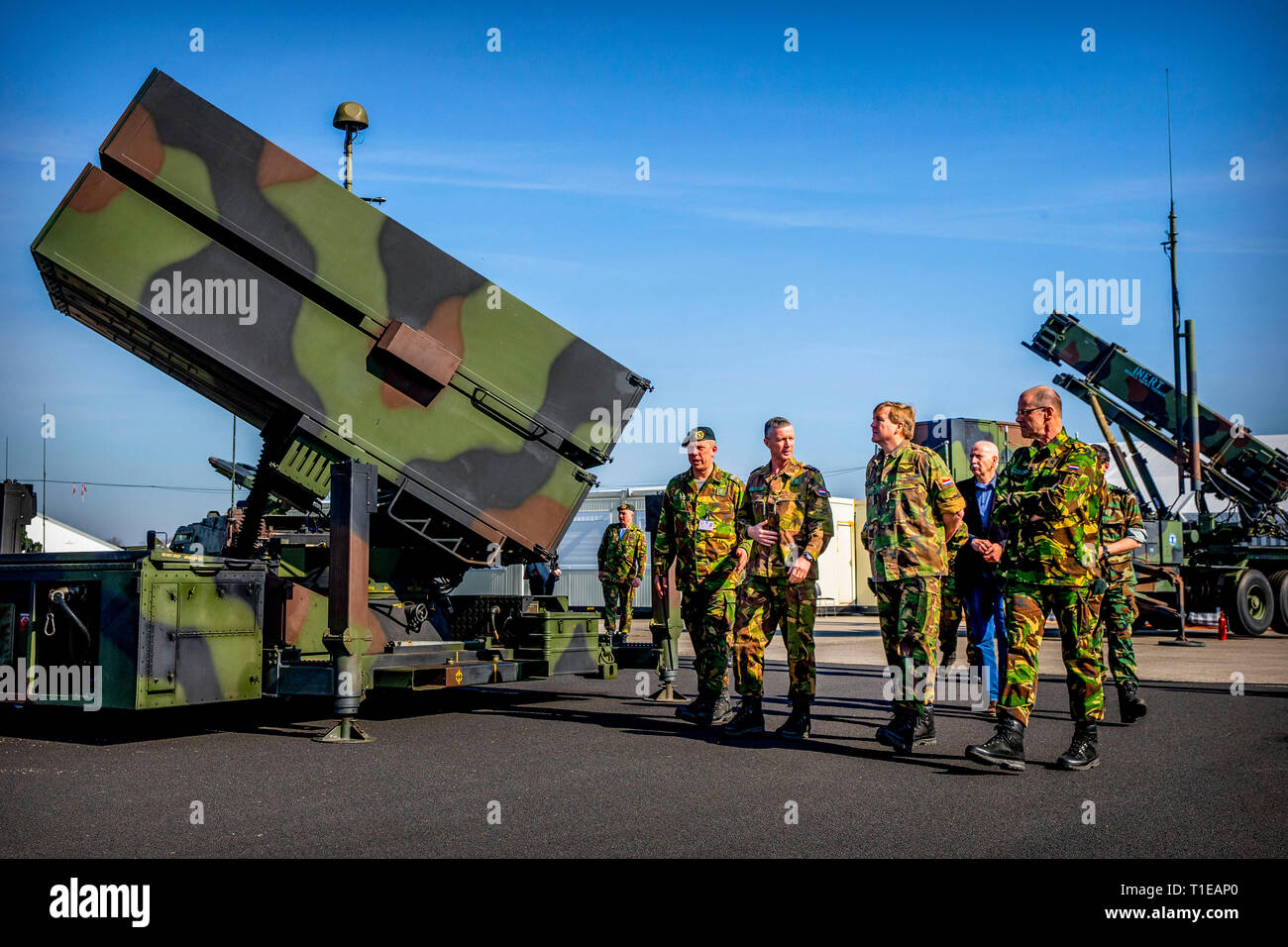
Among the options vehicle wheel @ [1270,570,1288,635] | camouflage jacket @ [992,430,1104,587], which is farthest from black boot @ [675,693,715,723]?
vehicle wheel @ [1270,570,1288,635]

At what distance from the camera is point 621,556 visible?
42.6 feet

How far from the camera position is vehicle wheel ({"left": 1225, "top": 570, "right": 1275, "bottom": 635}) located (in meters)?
17.7

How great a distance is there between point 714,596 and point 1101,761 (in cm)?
242

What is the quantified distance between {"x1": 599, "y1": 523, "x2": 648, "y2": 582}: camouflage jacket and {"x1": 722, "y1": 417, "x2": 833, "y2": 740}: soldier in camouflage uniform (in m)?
6.25

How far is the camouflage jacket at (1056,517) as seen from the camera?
5.60 meters

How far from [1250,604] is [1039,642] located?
14.6 m

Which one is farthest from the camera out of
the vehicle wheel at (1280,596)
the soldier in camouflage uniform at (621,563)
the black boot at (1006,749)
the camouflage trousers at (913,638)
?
the vehicle wheel at (1280,596)

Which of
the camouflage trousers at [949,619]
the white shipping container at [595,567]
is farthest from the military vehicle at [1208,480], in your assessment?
the camouflage trousers at [949,619]

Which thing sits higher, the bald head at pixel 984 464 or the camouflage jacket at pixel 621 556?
the bald head at pixel 984 464

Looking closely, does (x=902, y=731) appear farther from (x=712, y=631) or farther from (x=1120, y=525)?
(x=1120, y=525)

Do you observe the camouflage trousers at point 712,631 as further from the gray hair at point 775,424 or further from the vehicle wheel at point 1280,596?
the vehicle wheel at point 1280,596

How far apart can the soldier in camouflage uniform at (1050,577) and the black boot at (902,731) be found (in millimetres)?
478

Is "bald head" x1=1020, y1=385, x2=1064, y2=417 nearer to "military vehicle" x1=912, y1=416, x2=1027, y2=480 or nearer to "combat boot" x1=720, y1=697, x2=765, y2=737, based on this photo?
"combat boot" x1=720, y1=697, x2=765, y2=737

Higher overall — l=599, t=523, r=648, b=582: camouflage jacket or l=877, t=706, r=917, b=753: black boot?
l=599, t=523, r=648, b=582: camouflage jacket
